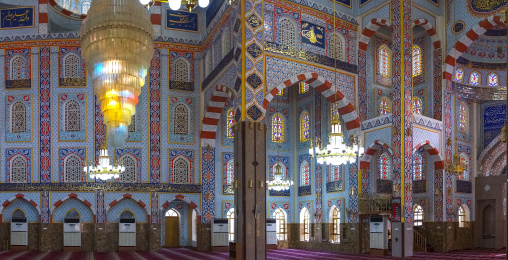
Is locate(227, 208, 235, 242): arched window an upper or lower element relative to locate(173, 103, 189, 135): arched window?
lower

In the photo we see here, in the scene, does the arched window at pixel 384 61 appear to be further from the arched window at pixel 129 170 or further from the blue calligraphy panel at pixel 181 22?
the arched window at pixel 129 170

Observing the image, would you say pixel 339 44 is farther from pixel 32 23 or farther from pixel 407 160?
pixel 32 23

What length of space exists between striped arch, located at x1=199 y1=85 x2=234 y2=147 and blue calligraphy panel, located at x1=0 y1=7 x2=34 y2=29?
20.0 ft

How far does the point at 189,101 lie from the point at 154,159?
2098 mm

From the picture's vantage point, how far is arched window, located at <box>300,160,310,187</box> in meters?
19.8

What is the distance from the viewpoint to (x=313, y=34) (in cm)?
1622

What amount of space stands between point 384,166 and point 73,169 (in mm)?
9201

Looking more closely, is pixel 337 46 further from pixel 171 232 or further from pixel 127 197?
pixel 171 232

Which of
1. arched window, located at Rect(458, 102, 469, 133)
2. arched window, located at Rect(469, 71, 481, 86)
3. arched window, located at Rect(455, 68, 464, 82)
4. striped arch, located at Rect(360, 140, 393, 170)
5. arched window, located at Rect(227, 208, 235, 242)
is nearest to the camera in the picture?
striped arch, located at Rect(360, 140, 393, 170)

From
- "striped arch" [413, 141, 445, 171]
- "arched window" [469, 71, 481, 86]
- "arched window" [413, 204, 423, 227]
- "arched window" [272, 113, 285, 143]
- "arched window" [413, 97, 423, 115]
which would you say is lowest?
"arched window" [413, 204, 423, 227]

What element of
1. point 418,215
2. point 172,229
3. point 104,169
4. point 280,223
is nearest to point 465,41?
point 418,215

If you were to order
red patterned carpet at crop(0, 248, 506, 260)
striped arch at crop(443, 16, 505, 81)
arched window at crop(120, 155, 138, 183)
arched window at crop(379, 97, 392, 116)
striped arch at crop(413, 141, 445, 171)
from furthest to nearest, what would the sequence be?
arched window at crop(120, 155, 138, 183) → arched window at crop(379, 97, 392, 116) → striped arch at crop(413, 141, 445, 171) → striped arch at crop(443, 16, 505, 81) → red patterned carpet at crop(0, 248, 506, 260)

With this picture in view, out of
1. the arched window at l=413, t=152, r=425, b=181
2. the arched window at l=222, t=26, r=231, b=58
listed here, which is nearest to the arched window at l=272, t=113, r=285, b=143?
the arched window at l=222, t=26, r=231, b=58

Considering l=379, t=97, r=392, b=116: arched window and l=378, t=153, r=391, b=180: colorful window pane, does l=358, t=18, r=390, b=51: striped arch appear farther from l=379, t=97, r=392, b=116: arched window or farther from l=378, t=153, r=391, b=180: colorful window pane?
l=378, t=153, r=391, b=180: colorful window pane
